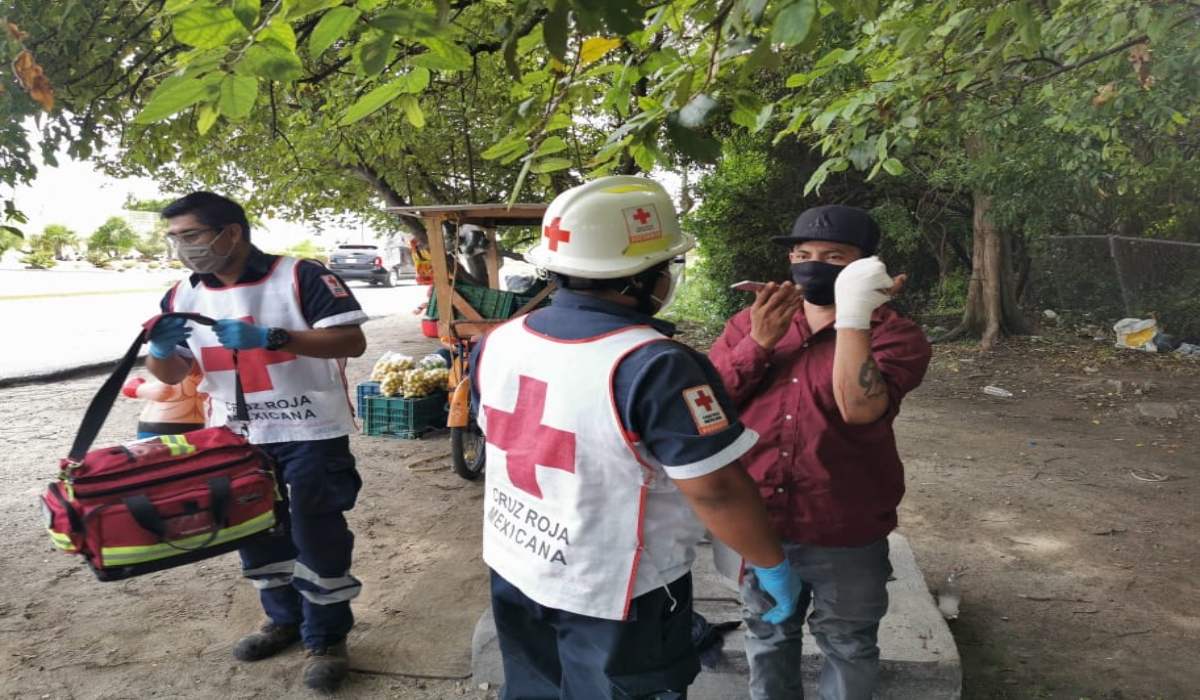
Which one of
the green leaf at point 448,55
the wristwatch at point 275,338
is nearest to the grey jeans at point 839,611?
the green leaf at point 448,55

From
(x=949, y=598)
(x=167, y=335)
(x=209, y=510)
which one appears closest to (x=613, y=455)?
(x=209, y=510)

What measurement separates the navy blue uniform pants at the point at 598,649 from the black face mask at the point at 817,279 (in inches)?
34.5

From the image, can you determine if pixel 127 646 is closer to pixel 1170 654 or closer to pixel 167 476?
pixel 167 476

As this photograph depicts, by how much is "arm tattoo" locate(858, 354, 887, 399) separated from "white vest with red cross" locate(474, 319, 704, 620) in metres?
0.59

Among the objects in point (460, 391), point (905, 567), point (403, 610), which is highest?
point (460, 391)

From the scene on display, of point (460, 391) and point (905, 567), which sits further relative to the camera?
point (460, 391)

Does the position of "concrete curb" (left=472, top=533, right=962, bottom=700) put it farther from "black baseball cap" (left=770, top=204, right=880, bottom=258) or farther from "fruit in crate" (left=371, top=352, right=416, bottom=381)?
"fruit in crate" (left=371, top=352, right=416, bottom=381)


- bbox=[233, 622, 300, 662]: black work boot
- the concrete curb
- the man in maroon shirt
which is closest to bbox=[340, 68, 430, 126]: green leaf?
the man in maroon shirt

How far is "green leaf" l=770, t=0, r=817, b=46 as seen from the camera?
1386 millimetres

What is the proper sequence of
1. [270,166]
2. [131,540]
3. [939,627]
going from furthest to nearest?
[270,166], [939,627], [131,540]

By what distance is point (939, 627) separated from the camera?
2.95 metres

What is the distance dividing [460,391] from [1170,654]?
420cm

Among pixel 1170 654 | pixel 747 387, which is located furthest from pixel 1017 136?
pixel 747 387

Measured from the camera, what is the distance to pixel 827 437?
2.13 m
